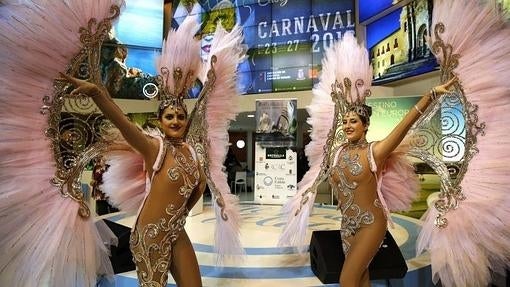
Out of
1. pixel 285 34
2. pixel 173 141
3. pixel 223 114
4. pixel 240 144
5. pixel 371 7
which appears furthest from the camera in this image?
pixel 240 144

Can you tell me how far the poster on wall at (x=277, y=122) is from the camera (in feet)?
19.2

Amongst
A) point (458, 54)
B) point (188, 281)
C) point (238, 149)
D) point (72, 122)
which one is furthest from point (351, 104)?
point (238, 149)

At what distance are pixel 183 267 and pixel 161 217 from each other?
0.28m

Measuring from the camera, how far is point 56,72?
1660mm

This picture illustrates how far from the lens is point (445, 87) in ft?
6.86

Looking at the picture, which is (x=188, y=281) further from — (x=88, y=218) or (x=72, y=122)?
(x=72, y=122)

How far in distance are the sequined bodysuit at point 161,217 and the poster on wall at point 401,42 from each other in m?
5.97

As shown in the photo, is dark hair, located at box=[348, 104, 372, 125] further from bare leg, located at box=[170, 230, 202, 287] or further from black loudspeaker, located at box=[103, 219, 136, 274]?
black loudspeaker, located at box=[103, 219, 136, 274]

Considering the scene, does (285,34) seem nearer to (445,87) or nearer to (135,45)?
(135,45)

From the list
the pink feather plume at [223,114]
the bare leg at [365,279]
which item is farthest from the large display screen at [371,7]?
the bare leg at [365,279]

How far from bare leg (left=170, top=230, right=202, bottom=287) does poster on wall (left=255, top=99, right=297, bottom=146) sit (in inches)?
158

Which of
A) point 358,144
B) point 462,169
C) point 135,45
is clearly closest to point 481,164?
point 462,169

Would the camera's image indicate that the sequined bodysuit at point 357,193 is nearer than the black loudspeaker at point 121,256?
Yes

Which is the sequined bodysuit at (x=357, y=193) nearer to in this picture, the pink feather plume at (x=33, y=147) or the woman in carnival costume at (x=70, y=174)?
the woman in carnival costume at (x=70, y=174)
